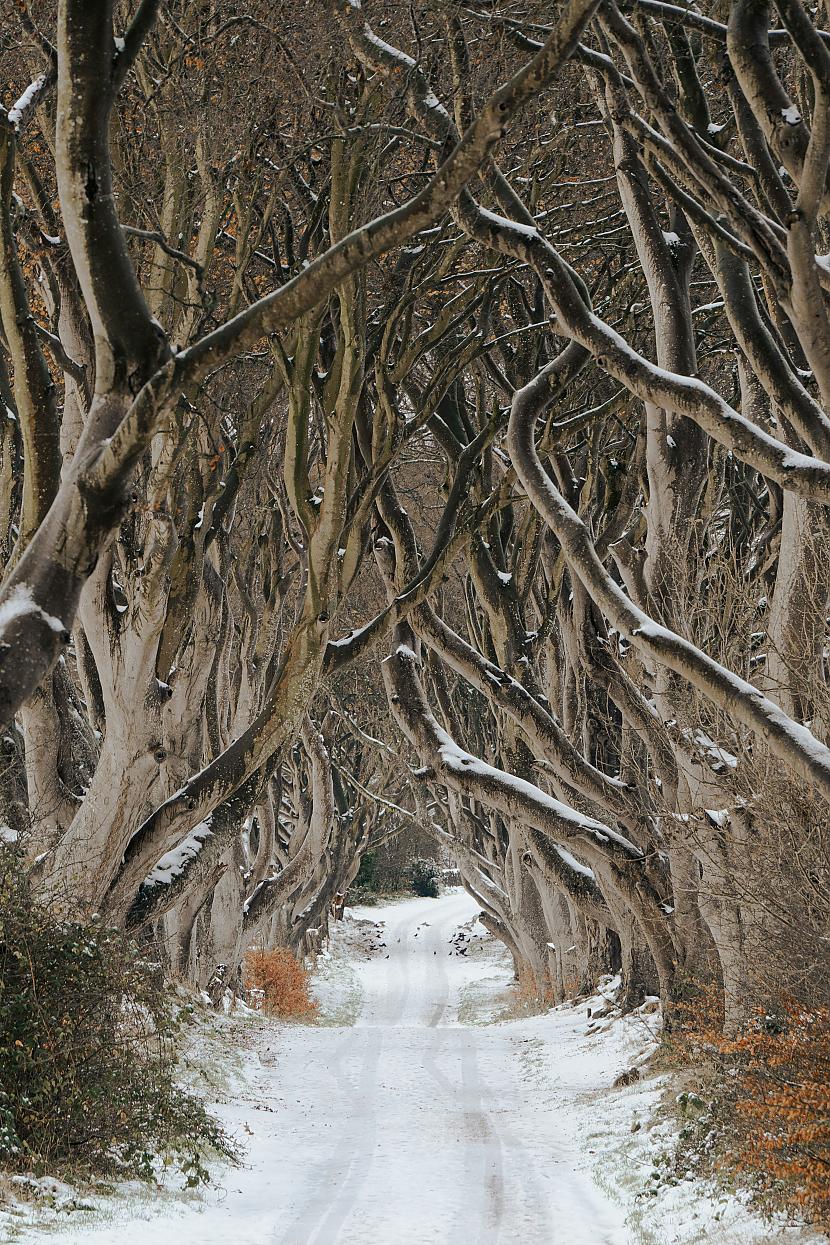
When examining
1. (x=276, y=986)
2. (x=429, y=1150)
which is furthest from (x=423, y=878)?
(x=429, y=1150)

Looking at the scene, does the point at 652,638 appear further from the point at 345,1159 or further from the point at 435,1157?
the point at 345,1159

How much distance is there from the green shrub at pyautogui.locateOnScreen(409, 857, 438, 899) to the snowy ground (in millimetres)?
33133

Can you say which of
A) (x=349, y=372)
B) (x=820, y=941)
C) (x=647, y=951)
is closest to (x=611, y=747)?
(x=647, y=951)

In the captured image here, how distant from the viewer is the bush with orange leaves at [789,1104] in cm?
489

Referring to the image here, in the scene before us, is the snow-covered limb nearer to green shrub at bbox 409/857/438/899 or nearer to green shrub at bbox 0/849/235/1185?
green shrub at bbox 0/849/235/1185

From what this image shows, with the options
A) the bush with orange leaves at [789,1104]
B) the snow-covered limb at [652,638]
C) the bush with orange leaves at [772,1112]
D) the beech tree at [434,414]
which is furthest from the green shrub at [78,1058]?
the snow-covered limb at [652,638]

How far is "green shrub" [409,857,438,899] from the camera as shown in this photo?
48375 mm

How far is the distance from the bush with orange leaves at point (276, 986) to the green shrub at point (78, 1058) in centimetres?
1087

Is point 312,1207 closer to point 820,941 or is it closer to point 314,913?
point 820,941

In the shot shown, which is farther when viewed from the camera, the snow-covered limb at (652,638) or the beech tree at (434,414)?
the snow-covered limb at (652,638)

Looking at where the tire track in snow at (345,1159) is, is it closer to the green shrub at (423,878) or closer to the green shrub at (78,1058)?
the green shrub at (78,1058)

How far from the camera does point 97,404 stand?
15.0ft

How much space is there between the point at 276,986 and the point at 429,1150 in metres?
11.0

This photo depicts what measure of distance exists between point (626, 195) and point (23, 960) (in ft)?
20.4
